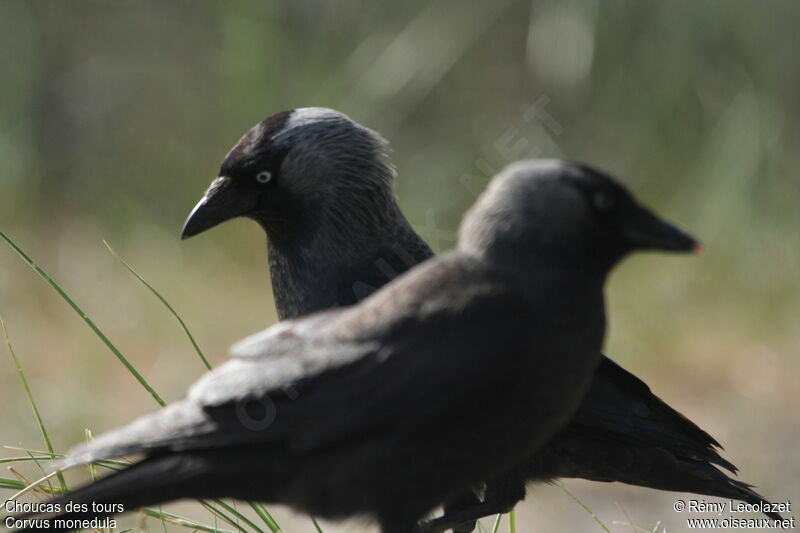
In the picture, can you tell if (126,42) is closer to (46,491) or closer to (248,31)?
(248,31)

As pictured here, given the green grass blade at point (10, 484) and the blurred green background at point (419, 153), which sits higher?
the blurred green background at point (419, 153)

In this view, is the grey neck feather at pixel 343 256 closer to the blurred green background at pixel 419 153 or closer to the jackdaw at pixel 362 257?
the jackdaw at pixel 362 257

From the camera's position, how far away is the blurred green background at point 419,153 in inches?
281

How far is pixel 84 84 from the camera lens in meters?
8.22

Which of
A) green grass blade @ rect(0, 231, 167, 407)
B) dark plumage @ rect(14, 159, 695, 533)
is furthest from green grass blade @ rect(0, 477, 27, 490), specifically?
dark plumage @ rect(14, 159, 695, 533)

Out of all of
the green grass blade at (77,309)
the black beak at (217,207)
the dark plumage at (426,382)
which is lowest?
the dark plumage at (426,382)

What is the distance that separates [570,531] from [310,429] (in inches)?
161

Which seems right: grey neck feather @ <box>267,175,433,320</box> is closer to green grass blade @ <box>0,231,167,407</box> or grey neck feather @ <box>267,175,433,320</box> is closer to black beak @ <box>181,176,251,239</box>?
black beak @ <box>181,176,251,239</box>

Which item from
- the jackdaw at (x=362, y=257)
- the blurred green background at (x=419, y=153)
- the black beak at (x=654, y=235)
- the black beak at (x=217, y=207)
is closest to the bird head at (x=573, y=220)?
the black beak at (x=654, y=235)

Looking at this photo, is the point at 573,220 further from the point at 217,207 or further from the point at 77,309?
the point at 217,207

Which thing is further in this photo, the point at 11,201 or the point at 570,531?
the point at 11,201

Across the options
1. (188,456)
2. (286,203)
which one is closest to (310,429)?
(188,456)

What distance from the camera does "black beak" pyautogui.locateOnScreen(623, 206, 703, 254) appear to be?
2312mm

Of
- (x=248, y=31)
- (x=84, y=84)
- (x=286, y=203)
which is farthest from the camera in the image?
(x=84, y=84)
